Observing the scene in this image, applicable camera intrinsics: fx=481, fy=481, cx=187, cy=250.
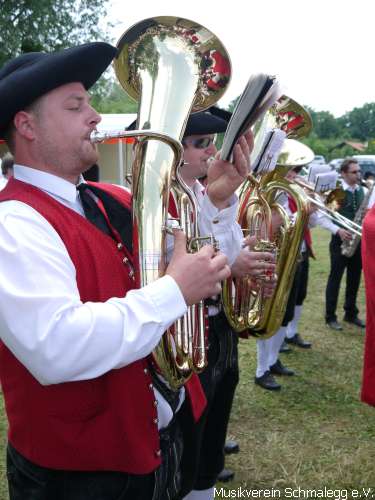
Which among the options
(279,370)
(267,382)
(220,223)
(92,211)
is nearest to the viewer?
(92,211)

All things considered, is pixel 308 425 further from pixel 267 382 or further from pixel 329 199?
pixel 329 199

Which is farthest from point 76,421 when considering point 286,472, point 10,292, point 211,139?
point 286,472

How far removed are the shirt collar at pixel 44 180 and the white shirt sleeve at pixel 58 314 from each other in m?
0.17

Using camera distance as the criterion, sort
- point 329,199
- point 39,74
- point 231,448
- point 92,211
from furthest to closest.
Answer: point 329,199 → point 231,448 → point 92,211 → point 39,74

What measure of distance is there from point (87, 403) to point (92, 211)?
61 centimetres

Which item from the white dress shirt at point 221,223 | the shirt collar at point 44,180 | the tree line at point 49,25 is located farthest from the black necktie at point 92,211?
the tree line at point 49,25

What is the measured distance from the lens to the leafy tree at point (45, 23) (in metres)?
15.7

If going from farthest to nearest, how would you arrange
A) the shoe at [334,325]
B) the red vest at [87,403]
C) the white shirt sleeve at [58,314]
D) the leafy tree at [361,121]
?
the leafy tree at [361,121], the shoe at [334,325], the red vest at [87,403], the white shirt sleeve at [58,314]

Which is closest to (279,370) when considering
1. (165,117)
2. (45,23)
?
(165,117)

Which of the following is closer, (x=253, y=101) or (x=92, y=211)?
(x=253, y=101)

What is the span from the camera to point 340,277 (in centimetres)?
626

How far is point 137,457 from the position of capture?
4.59 ft

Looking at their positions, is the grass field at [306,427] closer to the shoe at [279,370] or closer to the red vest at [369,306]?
the shoe at [279,370]

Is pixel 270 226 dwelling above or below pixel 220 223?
below
